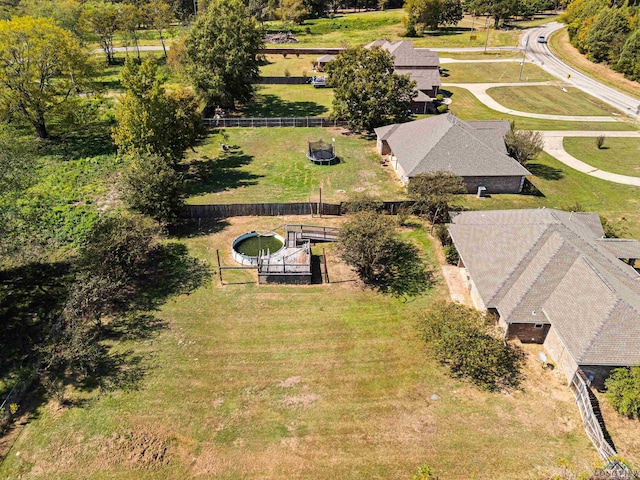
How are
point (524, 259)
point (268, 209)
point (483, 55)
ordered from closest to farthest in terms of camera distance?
point (524, 259) < point (268, 209) < point (483, 55)

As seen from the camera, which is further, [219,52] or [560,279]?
[219,52]

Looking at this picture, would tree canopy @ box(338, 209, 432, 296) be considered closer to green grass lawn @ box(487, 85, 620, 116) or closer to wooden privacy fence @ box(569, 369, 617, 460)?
wooden privacy fence @ box(569, 369, 617, 460)

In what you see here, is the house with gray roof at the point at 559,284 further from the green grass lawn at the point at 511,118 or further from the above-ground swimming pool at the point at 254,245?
the green grass lawn at the point at 511,118

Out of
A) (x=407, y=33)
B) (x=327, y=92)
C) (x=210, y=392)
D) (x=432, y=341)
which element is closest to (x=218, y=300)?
(x=210, y=392)

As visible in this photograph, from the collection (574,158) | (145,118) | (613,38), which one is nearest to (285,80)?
(145,118)

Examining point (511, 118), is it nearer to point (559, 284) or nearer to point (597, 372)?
point (559, 284)
